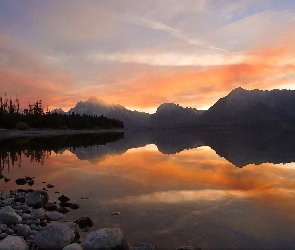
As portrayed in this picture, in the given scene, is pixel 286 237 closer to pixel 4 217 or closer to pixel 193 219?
pixel 193 219

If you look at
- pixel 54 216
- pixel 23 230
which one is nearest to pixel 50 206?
pixel 54 216

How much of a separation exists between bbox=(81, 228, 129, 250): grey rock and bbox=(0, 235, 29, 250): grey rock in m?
2.65

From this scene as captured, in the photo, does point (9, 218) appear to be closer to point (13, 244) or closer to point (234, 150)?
point (13, 244)

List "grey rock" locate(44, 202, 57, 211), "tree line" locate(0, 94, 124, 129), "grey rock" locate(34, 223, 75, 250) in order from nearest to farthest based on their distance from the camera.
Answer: "grey rock" locate(34, 223, 75, 250) < "grey rock" locate(44, 202, 57, 211) < "tree line" locate(0, 94, 124, 129)

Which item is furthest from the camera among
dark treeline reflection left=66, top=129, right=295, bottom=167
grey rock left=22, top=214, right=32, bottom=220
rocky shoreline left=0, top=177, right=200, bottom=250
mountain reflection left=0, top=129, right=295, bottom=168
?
mountain reflection left=0, top=129, right=295, bottom=168

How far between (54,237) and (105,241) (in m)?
2.60

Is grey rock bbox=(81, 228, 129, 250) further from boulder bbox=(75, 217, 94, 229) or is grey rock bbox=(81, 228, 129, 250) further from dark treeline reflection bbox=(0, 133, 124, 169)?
dark treeline reflection bbox=(0, 133, 124, 169)

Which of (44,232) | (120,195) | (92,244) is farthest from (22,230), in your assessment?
(120,195)

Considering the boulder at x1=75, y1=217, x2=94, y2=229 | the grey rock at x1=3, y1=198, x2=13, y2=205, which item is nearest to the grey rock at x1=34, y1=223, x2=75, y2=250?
the boulder at x1=75, y1=217, x2=94, y2=229

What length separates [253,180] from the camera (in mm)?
28125

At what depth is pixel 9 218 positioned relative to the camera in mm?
15062

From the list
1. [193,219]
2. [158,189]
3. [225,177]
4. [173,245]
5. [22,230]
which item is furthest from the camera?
[225,177]

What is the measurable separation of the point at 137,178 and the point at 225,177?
9.89 m

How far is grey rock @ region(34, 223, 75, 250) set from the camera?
41.4 feet
